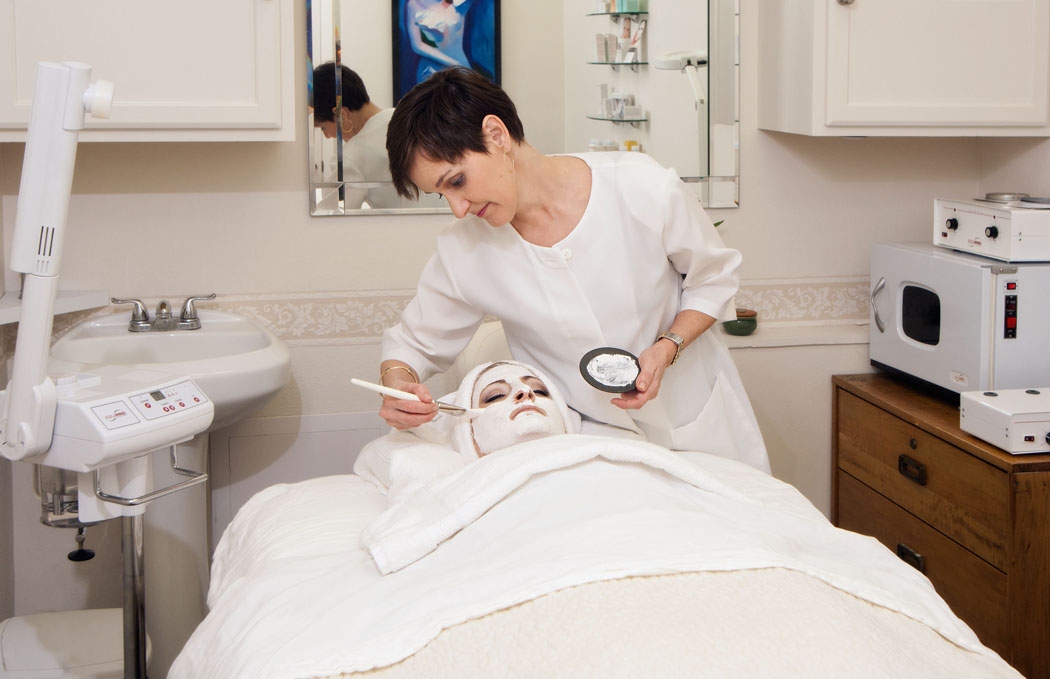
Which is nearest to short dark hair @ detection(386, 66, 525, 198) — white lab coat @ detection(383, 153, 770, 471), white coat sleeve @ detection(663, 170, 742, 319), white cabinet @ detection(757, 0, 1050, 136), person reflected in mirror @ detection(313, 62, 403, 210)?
white lab coat @ detection(383, 153, 770, 471)

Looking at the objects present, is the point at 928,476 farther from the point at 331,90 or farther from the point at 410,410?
the point at 331,90

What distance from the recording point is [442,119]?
177 cm

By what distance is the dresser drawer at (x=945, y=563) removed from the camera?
2150 mm

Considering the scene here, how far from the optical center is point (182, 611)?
233 centimetres

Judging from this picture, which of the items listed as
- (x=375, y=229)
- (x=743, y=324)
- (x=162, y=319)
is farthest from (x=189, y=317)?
(x=743, y=324)

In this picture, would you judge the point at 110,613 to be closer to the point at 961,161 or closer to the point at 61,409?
the point at 61,409

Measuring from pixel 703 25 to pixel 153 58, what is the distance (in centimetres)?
A: 130

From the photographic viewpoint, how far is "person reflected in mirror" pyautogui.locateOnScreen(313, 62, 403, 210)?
2533 millimetres

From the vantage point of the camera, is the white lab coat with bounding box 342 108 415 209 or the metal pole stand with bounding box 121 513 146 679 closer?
the metal pole stand with bounding box 121 513 146 679

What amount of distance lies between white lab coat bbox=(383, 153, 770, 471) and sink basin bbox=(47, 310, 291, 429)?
0.28 m

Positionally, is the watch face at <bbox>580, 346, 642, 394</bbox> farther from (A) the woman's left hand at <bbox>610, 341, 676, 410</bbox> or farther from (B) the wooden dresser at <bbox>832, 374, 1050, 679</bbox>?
(B) the wooden dresser at <bbox>832, 374, 1050, 679</bbox>

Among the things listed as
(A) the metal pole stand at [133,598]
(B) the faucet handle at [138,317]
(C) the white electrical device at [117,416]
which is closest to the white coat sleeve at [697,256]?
(C) the white electrical device at [117,416]

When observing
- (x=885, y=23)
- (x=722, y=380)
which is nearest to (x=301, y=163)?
(x=722, y=380)

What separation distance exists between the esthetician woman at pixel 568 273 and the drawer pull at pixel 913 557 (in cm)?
59
